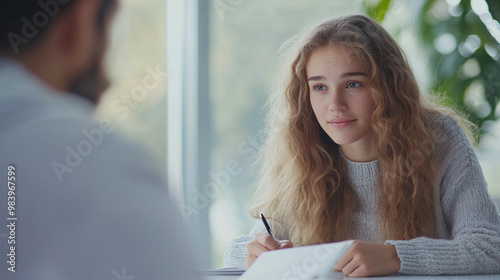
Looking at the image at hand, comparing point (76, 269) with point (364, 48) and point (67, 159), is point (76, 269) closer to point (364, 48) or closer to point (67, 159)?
point (67, 159)

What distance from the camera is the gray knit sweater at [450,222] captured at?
112 centimetres

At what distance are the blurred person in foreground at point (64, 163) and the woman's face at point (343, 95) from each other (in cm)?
96

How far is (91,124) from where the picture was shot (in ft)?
1.52

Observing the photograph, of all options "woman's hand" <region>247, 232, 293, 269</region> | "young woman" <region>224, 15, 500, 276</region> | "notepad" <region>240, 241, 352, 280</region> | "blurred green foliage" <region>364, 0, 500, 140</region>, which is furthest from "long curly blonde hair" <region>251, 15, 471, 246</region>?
"blurred green foliage" <region>364, 0, 500, 140</region>

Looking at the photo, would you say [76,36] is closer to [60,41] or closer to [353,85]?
[60,41]

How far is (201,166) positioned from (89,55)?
2410 mm

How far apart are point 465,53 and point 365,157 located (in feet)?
3.57

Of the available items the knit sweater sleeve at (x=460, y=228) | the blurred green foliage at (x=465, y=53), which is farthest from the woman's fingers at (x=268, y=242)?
the blurred green foliage at (x=465, y=53)

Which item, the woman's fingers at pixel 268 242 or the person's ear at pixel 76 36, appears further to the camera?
the woman's fingers at pixel 268 242

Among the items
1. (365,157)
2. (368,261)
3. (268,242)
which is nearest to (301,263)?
(368,261)

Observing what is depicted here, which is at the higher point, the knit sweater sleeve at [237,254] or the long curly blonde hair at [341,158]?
the long curly blonde hair at [341,158]

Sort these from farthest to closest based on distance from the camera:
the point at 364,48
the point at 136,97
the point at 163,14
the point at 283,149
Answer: the point at 163,14
the point at 136,97
the point at 283,149
the point at 364,48

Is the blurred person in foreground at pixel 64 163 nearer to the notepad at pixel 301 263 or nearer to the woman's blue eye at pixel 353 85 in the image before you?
the notepad at pixel 301 263

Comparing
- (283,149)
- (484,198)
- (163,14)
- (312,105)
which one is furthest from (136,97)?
(484,198)
